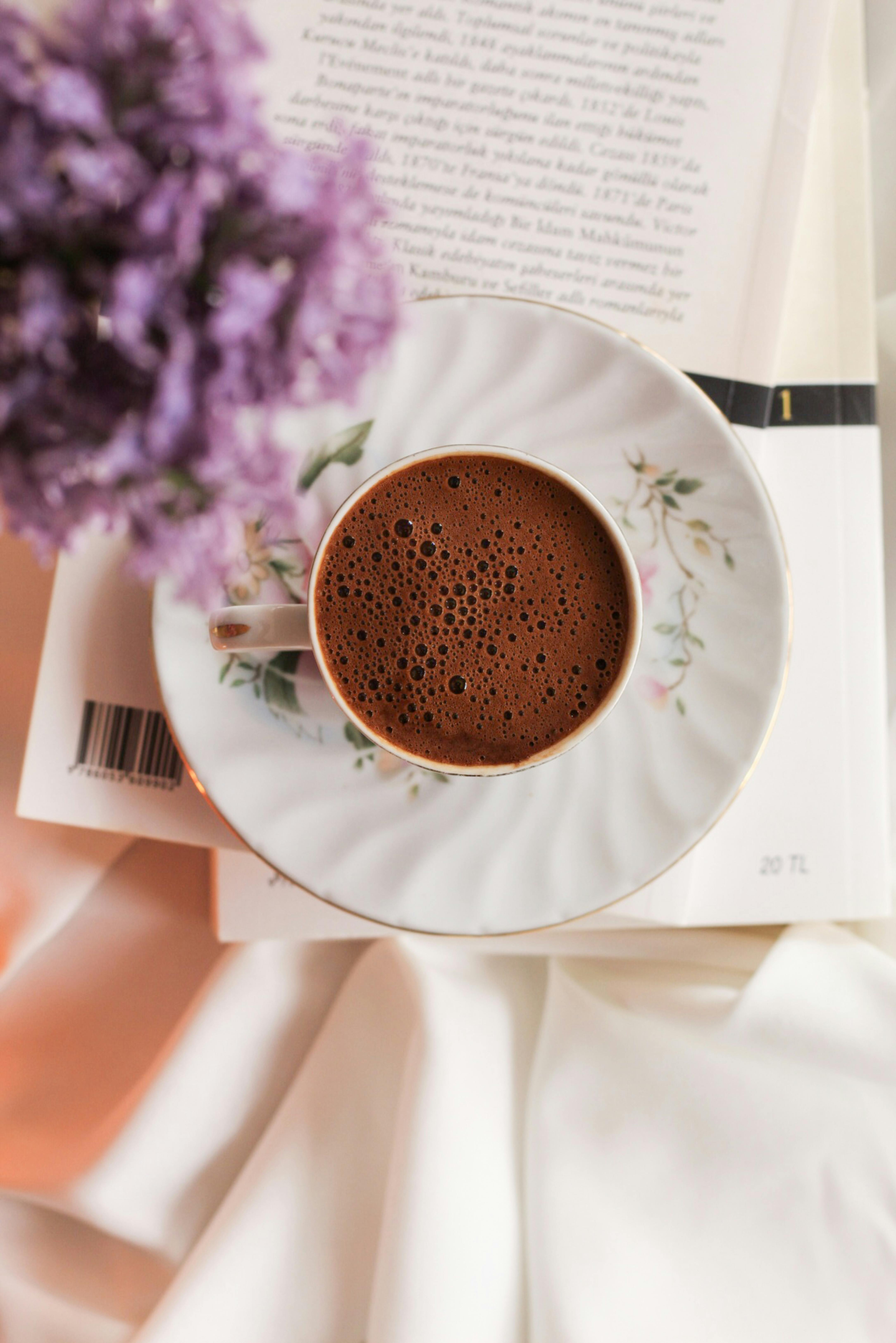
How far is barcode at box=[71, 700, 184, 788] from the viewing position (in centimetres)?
70

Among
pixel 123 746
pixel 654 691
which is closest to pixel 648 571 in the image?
pixel 654 691

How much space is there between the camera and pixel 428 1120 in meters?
0.78

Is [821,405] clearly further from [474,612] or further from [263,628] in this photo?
[263,628]

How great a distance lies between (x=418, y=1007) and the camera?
81 centimetres

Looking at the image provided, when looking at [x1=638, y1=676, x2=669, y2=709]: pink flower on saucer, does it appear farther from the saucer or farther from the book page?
the book page

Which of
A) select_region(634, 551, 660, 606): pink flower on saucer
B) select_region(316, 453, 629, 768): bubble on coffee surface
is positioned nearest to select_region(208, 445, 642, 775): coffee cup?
select_region(316, 453, 629, 768): bubble on coffee surface

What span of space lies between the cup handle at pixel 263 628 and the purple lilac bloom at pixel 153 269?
27 centimetres

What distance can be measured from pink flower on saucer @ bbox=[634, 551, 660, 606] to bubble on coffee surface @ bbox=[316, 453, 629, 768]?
0.35 ft

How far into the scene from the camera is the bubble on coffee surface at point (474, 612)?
548 millimetres

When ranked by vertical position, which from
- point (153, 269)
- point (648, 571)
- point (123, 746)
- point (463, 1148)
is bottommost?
point (463, 1148)

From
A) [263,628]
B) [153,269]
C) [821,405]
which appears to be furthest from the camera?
[821,405]

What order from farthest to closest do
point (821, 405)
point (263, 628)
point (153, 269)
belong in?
point (821, 405)
point (263, 628)
point (153, 269)

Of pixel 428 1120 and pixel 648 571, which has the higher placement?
pixel 648 571

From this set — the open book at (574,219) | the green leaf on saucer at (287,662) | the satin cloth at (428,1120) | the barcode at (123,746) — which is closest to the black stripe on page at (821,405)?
the open book at (574,219)
